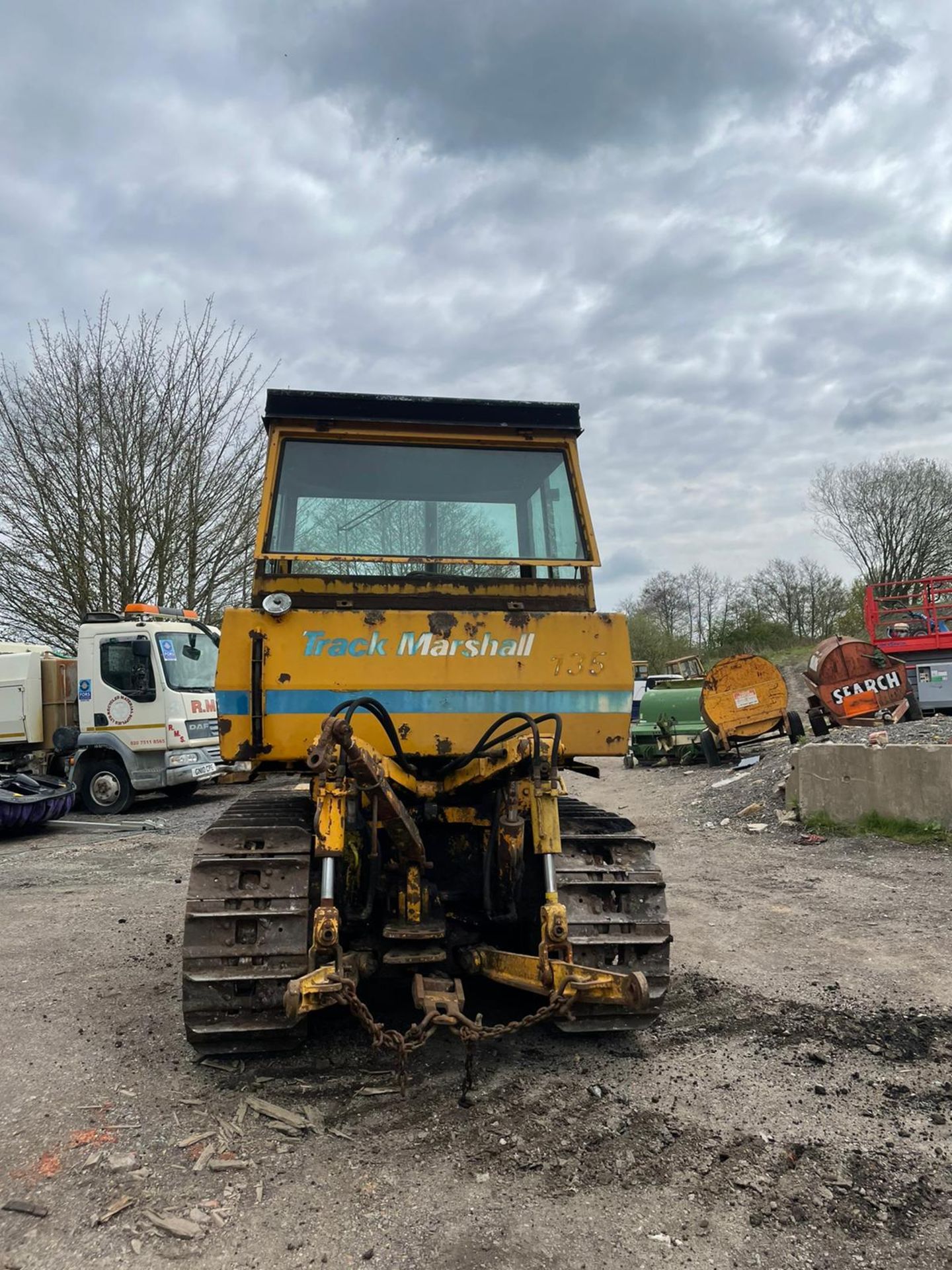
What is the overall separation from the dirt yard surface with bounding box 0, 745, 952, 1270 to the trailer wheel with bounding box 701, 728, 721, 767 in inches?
410

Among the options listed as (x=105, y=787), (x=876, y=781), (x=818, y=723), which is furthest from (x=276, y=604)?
(x=818, y=723)

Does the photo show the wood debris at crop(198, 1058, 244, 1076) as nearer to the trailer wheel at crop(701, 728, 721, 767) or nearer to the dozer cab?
Result: the dozer cab

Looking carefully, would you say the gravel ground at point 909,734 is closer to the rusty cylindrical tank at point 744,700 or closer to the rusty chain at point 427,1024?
the rusty cylindrical tank at point 744,700

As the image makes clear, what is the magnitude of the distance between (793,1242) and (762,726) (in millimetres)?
13695

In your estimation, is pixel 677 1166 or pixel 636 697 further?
pixel 636 697

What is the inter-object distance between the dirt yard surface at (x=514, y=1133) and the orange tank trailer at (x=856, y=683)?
9342mm

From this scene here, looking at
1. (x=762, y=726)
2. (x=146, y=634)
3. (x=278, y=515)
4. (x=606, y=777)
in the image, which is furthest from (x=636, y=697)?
(x=278, y=515)

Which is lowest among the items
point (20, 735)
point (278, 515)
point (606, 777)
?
point (606, 777)

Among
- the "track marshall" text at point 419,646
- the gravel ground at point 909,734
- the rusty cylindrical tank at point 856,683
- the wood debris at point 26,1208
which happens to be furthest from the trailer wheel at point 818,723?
the wood debris at point 26,1208

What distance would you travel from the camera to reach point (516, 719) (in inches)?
149

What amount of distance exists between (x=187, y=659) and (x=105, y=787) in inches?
81.7

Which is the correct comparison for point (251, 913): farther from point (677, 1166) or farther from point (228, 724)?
point (677, 1166)

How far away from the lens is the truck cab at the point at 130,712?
11867 mm

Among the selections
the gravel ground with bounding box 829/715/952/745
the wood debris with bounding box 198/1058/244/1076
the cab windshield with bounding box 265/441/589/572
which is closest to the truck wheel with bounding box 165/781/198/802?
the gravel ground with bounding box 829/715/952/745
